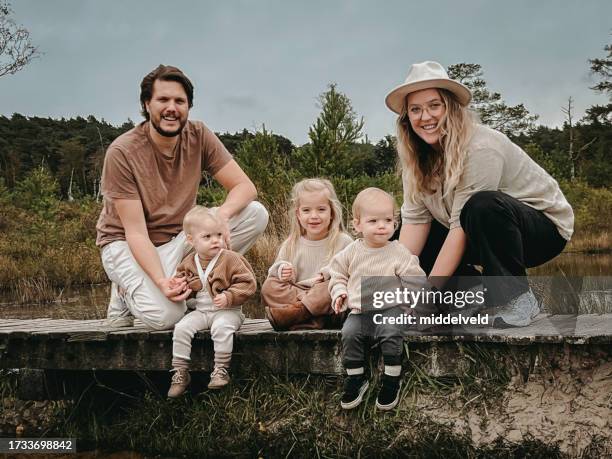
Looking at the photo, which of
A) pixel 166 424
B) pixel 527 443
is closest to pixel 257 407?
pixel 166 424

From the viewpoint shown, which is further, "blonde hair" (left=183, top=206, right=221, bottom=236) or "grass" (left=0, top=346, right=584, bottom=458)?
"blonde hair" (left=183, top=206, right=221, bottom=236)

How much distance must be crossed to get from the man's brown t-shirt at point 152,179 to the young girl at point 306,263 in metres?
0.59

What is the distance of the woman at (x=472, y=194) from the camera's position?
2.79m

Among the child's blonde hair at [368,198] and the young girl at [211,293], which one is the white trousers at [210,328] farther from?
the child's blonde hair at [368,198]

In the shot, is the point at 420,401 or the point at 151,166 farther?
the point at 151,166

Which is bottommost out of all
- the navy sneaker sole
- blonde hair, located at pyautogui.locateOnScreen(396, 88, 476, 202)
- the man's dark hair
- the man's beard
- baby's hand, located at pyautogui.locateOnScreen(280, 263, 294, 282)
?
the navy sneaker sole

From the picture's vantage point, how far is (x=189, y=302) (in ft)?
10.7

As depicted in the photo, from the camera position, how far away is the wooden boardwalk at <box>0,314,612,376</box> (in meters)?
2.52

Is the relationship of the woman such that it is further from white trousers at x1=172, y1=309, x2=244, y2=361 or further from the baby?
white trousers at x1=172, y1=309, x2=244, y2=361

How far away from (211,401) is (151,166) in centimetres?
117

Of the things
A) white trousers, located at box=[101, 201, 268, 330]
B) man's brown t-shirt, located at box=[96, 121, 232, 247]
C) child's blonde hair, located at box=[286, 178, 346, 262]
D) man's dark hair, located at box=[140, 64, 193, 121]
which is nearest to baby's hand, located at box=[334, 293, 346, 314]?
child's blonde hair, located at box=[286, 178, 346, 262]

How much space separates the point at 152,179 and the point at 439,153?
4.48 ft

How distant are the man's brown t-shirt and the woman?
107 centimetres

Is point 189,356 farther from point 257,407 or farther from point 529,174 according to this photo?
point 529,174
